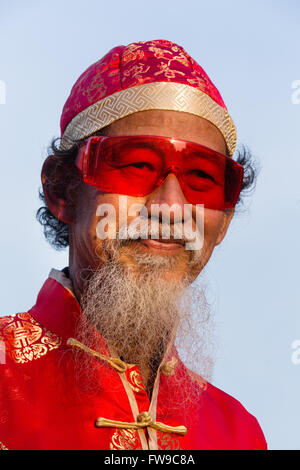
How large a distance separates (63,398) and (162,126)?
1378 millimetres

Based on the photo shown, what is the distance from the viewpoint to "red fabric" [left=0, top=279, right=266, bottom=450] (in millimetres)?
3100

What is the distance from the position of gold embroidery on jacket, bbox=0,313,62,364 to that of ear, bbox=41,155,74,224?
588 mm

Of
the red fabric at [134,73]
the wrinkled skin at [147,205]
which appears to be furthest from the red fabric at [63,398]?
the red fabric at [134,73]

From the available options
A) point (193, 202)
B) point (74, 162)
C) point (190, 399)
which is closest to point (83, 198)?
point (74, 162)

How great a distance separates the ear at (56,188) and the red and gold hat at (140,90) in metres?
0.14

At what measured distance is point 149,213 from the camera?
11.1 ft

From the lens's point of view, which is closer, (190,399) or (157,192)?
(157,192)

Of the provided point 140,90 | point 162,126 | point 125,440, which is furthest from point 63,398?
point 140,90

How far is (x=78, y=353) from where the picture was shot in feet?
11.0

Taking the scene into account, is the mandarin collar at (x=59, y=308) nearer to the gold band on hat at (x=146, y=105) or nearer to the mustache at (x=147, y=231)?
the mustache at (x=147, y=231)

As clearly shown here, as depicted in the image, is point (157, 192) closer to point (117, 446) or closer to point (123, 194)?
point (123, 194)

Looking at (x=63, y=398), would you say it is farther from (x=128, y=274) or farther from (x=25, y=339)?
(x=128, y=274)

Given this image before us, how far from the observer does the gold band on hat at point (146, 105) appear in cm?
357
